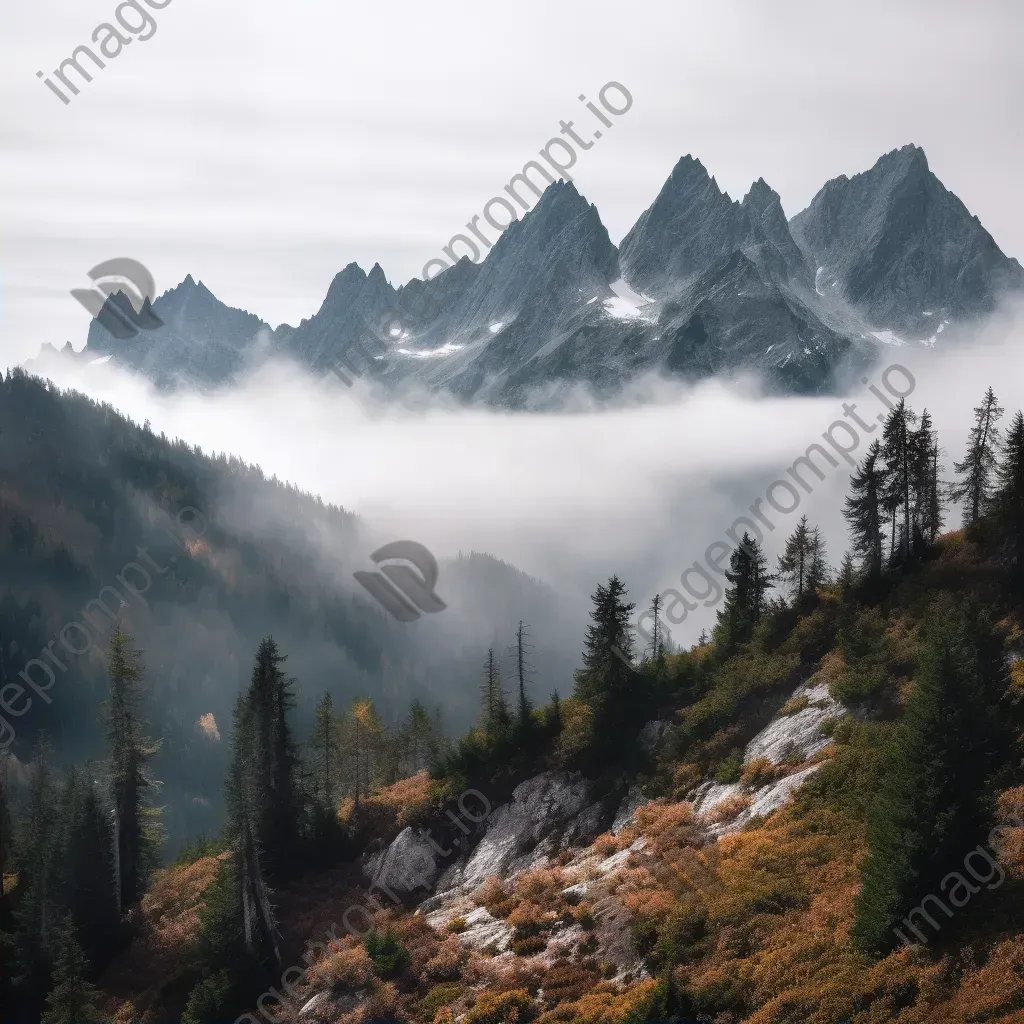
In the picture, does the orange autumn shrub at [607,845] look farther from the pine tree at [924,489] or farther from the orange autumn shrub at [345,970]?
the pine tree at [924,489]

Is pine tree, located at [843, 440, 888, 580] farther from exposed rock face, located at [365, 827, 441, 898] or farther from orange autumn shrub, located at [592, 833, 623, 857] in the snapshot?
exposed rock face, located at [365, 827, 441, 898]

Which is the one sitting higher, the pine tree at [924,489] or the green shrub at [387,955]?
the pine tree at [924,489]

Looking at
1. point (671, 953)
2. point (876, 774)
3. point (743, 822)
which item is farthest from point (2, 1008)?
point (876, 774)

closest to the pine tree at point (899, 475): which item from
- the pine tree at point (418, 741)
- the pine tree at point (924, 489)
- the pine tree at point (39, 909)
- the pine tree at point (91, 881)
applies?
the pine tree at point (924, 489)

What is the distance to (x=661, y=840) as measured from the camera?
37906 millimetres

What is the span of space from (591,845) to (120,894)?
29276 mm

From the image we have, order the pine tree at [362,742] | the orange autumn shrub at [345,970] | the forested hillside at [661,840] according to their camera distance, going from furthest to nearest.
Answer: the pine tree at [362,742]
the orange autumn shrub at [345,970]
the forested hillside at [661,840]

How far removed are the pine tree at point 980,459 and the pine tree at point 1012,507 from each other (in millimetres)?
5921

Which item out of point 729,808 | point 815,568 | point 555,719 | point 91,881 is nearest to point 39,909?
point 91,881

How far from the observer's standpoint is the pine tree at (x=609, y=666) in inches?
2021

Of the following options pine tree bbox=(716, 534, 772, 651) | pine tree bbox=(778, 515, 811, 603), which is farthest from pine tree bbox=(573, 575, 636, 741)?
pine tree bbox=(778, 515, 811, 603)

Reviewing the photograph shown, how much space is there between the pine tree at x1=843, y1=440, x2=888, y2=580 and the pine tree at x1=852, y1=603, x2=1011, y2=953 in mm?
29765

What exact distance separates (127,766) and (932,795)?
44.7 meters

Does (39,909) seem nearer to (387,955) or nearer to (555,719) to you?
(387,955)
